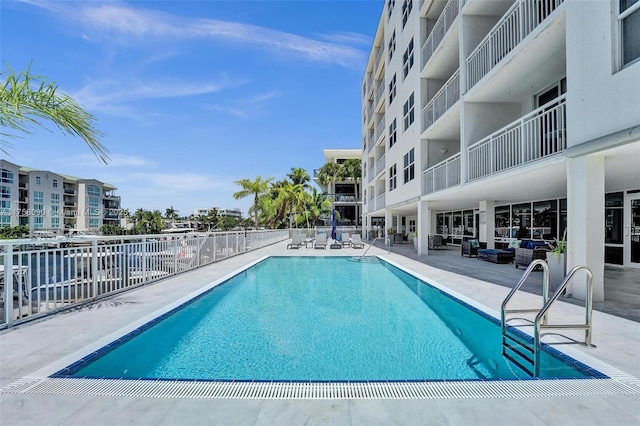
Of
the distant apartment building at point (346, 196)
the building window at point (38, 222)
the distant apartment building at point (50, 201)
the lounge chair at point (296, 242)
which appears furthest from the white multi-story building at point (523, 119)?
the building window at point (38, 222)

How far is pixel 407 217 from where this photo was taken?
3123 cm

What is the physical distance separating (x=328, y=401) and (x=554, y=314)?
171 inches

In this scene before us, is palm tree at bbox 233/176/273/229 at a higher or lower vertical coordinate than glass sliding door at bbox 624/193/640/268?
higher

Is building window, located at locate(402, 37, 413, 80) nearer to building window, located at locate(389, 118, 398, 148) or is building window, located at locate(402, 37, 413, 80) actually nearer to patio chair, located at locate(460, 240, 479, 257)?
building window, located at locate(389, 118, 398, 148)

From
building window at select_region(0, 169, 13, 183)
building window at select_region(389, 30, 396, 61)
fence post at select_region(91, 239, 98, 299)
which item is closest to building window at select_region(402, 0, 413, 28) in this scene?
building window at select_region(389, 30, 396, 61)

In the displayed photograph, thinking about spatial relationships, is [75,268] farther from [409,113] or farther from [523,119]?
[409,113]

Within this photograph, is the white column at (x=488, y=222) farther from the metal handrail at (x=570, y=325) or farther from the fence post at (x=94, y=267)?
the fence post at (x=94, y=267)

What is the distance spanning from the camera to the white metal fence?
4762 millimetres

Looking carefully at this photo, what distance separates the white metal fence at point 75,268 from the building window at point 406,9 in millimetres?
16163

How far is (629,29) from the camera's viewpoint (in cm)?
522

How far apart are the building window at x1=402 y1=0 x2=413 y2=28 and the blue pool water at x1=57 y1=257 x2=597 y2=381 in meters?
15.8

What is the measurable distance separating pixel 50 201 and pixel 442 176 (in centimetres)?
7743

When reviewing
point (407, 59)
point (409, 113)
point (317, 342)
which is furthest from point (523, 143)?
point (407, 59)

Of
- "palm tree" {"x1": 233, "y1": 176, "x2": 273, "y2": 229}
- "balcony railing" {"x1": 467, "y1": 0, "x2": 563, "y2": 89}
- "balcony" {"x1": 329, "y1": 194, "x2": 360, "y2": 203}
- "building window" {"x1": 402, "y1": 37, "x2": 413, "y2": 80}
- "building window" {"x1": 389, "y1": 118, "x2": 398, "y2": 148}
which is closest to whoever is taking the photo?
"balcony railing" {"x1": 467, "y1": 0, "x2": 563, "y2": 89}
